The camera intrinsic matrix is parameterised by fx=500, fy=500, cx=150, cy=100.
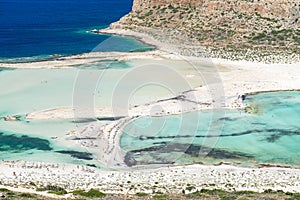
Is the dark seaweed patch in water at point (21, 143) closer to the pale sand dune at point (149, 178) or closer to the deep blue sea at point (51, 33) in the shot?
the pale sand dune at point (149, 178)

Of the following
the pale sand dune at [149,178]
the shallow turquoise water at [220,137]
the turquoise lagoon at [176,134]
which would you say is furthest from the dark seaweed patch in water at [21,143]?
the shallow turquoise water at [220,137]

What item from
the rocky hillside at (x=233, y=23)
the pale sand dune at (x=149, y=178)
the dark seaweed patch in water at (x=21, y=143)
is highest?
the rocky hillside at (x=233, y=23)

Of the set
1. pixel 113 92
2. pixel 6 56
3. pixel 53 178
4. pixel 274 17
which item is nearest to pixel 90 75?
pixel 113 92

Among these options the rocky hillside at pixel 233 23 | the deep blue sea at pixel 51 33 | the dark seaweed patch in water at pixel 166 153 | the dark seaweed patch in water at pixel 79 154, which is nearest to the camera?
the dark seaweed patch in water at pixel 166 153

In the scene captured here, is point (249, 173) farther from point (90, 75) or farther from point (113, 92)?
point (90, 75)

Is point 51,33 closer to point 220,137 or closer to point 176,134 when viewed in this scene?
point 176,134

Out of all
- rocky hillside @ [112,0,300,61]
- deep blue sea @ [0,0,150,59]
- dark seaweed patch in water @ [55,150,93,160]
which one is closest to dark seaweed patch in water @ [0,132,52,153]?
dark seaweed patch in water @ [55,150,93,160]
